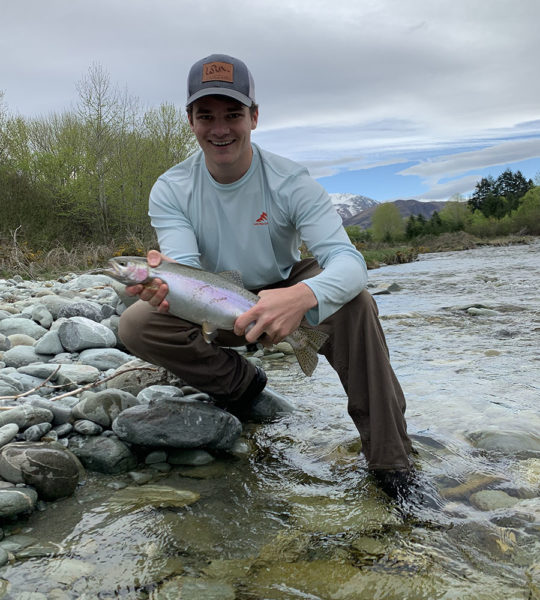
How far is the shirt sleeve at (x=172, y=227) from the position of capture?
10.8ft

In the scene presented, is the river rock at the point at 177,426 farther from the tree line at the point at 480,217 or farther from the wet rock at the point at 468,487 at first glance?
the tree line at the point at 480,217

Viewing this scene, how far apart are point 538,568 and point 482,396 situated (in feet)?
8.21

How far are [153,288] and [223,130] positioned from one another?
111cm

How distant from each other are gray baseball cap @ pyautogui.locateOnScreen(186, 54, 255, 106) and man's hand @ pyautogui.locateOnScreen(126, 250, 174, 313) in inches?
39.9

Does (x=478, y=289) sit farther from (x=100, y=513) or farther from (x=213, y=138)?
(x=100, y=513)

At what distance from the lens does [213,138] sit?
3.24 meters

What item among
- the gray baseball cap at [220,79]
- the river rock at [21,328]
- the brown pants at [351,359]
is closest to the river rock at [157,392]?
the brown pants at [351,359]

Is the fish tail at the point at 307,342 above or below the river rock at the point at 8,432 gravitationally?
above

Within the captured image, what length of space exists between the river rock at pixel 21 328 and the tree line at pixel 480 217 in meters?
54.6

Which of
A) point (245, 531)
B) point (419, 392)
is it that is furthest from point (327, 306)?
point (419, 392)

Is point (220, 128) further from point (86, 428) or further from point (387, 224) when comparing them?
point (387, 224)

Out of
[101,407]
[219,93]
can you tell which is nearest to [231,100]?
[219,93]

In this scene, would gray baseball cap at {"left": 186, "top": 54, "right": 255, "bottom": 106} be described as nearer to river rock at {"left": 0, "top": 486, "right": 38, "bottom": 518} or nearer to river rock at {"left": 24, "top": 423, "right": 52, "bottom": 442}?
river rock at {"left": 24, "top": 423, "right": 52, "bottom": 442}

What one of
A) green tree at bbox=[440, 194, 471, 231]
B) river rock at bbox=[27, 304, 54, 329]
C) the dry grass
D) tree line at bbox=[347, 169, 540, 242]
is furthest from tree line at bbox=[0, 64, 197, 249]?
green tree at bbox=[440, 194, 471, 231]
